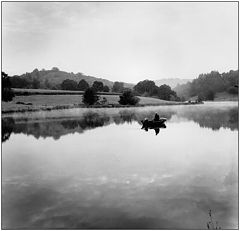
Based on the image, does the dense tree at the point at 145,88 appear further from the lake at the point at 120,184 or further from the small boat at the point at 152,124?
the lake at the point at 120,184

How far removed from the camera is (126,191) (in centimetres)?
2106

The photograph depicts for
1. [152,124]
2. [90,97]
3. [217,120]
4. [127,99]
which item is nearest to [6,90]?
[90,97]

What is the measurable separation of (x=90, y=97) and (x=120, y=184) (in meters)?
85.1

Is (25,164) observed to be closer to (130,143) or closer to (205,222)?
(130,143)

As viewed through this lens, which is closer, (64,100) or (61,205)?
(61,205)

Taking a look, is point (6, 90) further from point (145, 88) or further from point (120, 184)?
point (145, 88)

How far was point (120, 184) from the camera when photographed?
882 inches

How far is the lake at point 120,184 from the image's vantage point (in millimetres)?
17109

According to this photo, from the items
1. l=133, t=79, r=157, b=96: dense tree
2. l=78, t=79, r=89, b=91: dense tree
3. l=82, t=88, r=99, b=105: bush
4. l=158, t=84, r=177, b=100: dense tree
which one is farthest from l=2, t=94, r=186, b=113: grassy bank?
l=158, t=84, r=177, b=100: dense tree

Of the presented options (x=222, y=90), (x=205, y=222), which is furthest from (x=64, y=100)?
(x=222, y=90)

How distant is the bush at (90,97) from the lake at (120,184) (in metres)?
67.0

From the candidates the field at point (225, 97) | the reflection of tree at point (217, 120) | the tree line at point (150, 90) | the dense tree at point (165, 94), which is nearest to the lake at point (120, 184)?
the reflection of tree at point (217, 120)

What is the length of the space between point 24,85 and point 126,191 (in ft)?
372

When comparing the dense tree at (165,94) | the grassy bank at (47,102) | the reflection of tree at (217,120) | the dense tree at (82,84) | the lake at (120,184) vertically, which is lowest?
the lake at (120,184)
